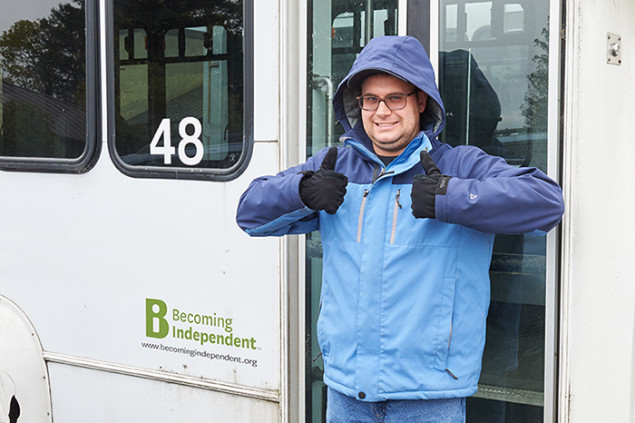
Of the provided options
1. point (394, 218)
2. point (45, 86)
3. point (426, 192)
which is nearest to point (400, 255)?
point (394, 218)

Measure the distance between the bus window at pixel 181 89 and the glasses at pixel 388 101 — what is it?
656 mm

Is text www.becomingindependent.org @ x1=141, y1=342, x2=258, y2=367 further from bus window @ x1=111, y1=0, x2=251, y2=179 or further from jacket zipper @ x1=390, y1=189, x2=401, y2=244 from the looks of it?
jacket zipper @ x1=390, y1=189, x2=401, y2=244

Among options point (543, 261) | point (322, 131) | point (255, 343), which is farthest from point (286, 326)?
point (543, 261)

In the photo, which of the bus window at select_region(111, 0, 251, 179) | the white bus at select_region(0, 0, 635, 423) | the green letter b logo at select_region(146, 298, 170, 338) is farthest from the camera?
the green letter b logo at select_region(146, 298, 170, 338)

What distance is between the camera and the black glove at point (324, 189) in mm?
2316

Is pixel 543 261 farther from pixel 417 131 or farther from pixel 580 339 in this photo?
pixel 417 131

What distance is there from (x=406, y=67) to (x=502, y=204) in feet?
1.66

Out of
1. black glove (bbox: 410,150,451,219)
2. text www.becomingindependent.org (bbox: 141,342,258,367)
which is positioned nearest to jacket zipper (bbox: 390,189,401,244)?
black glove (bbox: 410,150,451,219)

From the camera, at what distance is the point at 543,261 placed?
258 cm

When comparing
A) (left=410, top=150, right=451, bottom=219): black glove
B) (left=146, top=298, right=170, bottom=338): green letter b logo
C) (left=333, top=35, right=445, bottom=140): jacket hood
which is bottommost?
(left=146, top=298, right=170, bottom=338): green letter b logo

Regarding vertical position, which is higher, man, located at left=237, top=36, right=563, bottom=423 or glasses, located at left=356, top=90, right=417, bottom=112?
glasses, located at left=356, top=90, right=417, bottom=112

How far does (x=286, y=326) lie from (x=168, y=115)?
3.15 feet

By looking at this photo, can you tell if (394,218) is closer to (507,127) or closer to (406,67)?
(406,67)

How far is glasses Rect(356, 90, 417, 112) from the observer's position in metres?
2.45
